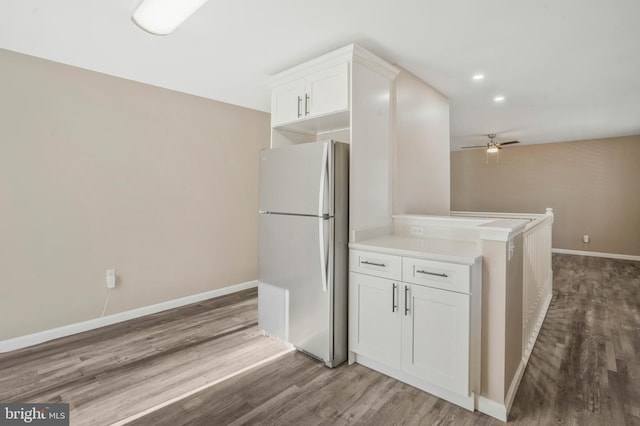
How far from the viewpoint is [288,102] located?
9.52 ft

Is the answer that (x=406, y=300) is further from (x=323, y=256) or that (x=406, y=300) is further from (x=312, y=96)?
(x=312, y=96)

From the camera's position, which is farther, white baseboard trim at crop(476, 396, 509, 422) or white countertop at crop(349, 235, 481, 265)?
white countertop at crop(349, 235, 481, 265)

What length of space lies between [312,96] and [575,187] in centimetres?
688

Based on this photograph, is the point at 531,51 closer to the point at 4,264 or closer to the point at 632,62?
the point at 632,62

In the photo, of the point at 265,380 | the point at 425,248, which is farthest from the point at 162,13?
the point at 265,380

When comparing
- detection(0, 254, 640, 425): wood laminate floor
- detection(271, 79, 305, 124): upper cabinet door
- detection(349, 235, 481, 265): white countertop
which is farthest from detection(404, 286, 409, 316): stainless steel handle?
detection(271, 79, 305, 124): upper cabinet door

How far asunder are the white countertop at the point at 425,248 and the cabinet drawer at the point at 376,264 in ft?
0.12

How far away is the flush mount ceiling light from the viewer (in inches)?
73.9

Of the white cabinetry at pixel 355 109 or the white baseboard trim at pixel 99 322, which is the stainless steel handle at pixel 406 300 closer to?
the white cabinetry at pixel 355 109

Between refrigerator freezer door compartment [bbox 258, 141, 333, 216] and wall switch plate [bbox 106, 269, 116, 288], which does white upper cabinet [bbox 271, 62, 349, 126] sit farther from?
wall switch plate [bbox 106, 269, 116, 288]

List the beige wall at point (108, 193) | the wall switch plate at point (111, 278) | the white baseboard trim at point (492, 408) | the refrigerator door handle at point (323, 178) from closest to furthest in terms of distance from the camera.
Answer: the white baseboard trim at point (492, 408)
the refrigerator door handle at point (323, 178)
the beige wall at point (108, 193)
the wall switch plate at point (111, 278)

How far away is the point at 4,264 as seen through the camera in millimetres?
2592

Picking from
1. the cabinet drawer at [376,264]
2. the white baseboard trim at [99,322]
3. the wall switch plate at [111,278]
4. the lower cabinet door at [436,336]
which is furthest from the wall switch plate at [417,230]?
the wall switch plate at [111,278]

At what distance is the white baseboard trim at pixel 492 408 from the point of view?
1.84 metres
